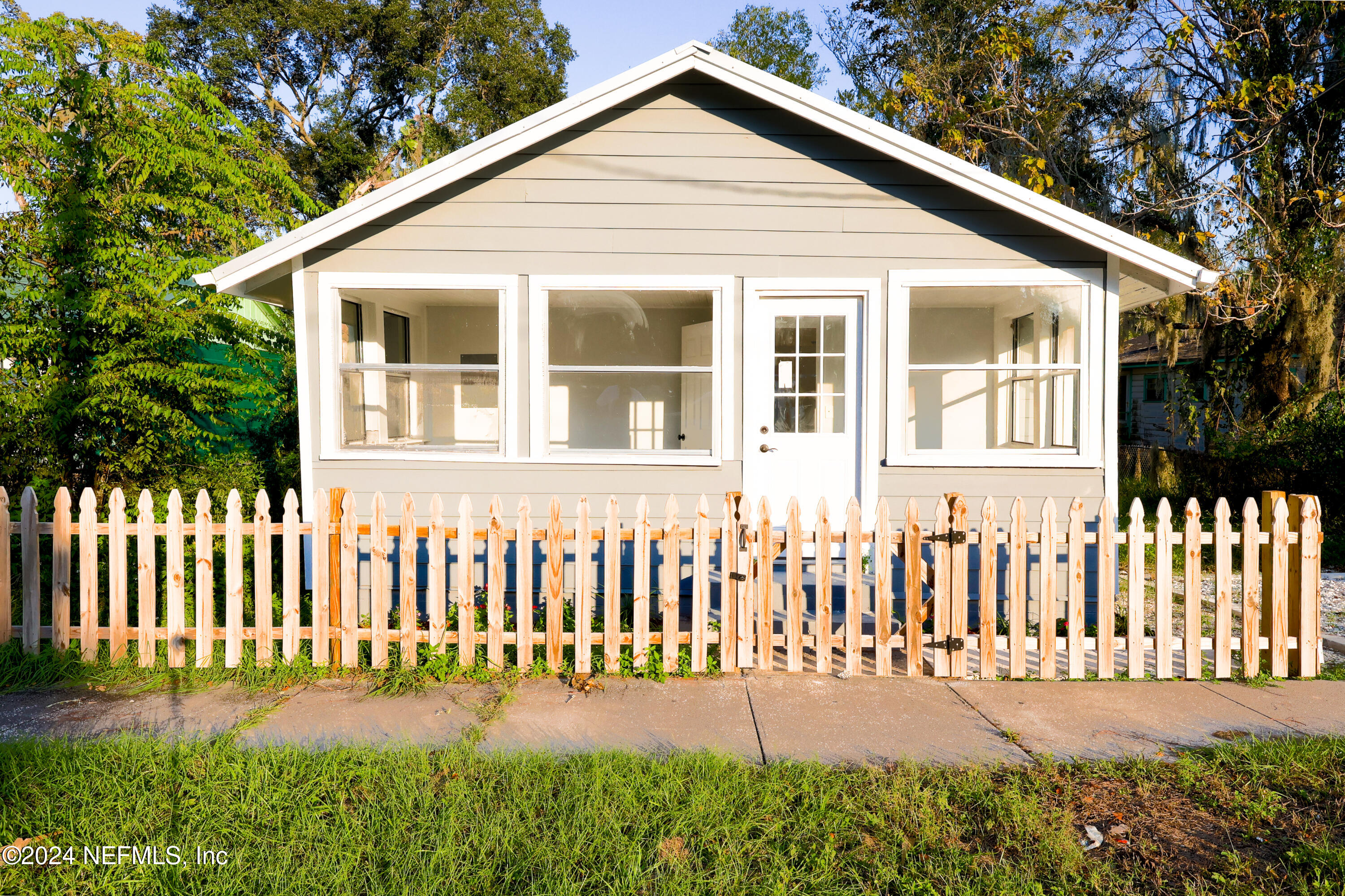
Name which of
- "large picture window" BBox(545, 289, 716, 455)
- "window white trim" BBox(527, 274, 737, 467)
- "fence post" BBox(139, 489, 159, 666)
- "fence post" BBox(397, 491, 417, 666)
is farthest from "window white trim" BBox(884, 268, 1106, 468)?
"fence post" BBox(139, 489, 159, 666)

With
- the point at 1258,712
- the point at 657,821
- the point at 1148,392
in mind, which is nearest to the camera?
the point at 657,821

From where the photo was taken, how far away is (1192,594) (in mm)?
5125

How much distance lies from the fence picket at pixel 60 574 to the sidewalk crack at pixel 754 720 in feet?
13.0

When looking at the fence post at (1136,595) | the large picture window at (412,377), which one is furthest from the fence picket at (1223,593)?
the large picture window at (412,377)

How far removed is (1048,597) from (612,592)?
253cm

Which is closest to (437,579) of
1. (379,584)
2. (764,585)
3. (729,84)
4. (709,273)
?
(379,584)

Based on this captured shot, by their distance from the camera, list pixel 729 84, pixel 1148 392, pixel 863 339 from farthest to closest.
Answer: pixel 1148 392 < pixel 863 339 < pixel 729 84

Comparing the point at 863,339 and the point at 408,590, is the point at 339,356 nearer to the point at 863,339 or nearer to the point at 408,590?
the point at 408,590

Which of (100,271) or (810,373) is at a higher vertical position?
(100,271)

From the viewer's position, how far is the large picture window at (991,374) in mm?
8312

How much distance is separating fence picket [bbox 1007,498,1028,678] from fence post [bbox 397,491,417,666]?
3.40 metres

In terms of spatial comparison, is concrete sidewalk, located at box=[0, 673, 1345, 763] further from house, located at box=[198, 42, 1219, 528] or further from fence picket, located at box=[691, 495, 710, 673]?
house, located at box=[198, 42, 1219, 528]

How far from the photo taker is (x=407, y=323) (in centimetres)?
959

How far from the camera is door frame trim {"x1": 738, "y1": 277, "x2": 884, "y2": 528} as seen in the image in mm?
6984
